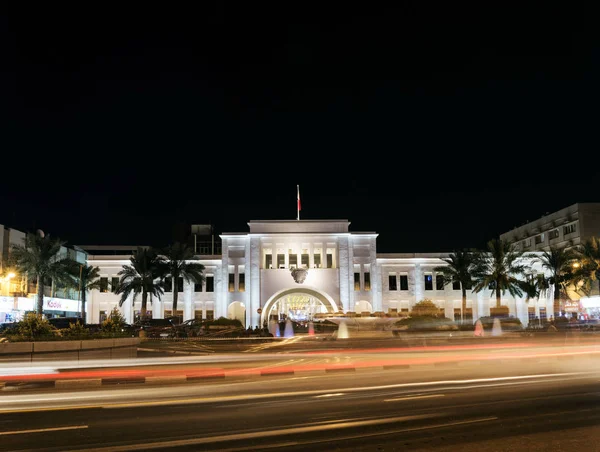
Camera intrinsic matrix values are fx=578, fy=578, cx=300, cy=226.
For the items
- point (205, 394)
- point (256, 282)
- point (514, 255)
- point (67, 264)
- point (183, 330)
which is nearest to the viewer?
point (205, 394)

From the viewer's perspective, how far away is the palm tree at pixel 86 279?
5766cm

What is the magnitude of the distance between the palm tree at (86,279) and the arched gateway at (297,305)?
722 inches

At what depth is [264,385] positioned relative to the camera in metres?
14.2

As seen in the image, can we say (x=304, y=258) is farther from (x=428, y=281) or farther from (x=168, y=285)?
(x=168, y=285)

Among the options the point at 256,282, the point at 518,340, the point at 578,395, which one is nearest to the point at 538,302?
the point at 256,282

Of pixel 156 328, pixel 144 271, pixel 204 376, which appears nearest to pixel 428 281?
pixel 144 271

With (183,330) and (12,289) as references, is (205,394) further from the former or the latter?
(12,289)

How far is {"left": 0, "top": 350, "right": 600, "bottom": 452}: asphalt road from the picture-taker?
24.7 ft

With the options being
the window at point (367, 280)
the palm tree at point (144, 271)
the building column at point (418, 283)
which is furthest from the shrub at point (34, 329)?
the building column at point (418, 283)

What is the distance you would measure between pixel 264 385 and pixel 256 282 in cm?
4948

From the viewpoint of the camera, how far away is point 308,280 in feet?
208

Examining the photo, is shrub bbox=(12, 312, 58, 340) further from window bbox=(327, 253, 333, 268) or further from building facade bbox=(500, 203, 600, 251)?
building facade bbox=(500, 203, 600, 251)

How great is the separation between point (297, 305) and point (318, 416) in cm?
6065

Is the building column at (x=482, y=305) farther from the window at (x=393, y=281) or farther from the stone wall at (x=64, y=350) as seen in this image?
the stone wall at (x=64, y=350)
